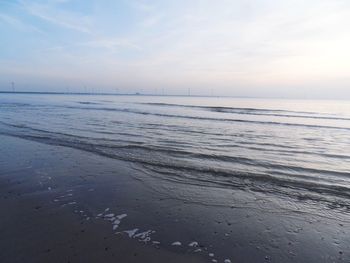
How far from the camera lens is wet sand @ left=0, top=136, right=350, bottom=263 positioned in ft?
16.0

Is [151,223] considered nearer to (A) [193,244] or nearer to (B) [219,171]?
(A) [193,244]

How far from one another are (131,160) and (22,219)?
21.3 feet

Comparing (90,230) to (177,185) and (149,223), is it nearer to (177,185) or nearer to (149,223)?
(149,223)

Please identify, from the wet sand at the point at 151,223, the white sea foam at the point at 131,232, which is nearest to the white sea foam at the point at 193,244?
the wet sand at the point at 151,223

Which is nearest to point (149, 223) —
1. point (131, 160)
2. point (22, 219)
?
point (22, 219)

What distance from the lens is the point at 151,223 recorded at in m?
6.09

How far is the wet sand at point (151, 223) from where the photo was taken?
4.87m

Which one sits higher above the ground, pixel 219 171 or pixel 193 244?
pixel 193 244

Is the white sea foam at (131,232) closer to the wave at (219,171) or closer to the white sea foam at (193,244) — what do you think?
the white sea foam at (193,244)

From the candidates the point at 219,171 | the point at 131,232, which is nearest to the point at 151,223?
the point at 131,232

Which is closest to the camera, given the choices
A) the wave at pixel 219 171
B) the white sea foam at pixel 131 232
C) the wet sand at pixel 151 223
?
the wet sand at pixel 151 223

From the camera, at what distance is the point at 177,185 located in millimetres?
8930

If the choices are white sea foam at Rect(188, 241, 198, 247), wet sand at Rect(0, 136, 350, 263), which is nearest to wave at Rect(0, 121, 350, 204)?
wet sand at Rect(0, 136, 350, 263)

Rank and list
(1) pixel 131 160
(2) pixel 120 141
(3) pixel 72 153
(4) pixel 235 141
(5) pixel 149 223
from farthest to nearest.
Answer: (4) pixel 235 141 → (2) pixel 120 141 → (3) pixel 72 153 → (1) pixel 131 160 → (5) pixel 149 223
